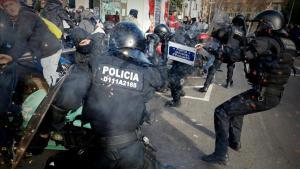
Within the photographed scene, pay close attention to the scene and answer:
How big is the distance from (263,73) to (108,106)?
2.68 m

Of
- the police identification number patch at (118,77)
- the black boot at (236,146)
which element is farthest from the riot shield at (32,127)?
the black boot at (236,146)

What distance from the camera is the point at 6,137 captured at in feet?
11.9

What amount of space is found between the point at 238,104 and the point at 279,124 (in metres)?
2.46

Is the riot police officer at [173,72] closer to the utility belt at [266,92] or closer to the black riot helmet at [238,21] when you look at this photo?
the black riot helmet at [238,21]

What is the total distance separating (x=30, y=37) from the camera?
13.8 ft

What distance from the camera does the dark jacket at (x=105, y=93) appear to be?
2367 millimetres

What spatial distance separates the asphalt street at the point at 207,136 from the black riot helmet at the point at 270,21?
2.03 m

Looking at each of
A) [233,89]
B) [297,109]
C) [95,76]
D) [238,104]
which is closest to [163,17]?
[233,89]

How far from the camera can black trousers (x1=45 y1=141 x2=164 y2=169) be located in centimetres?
235

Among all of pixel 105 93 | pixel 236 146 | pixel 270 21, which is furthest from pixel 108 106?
pixel 236 146

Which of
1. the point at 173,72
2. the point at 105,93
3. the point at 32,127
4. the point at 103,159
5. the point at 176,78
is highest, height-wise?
the point at 105,93

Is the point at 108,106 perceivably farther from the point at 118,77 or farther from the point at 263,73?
the point at 263,73

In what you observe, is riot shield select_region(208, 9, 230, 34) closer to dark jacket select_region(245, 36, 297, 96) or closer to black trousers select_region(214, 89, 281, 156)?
dark jacket select_region(245, 36, 297, 96)

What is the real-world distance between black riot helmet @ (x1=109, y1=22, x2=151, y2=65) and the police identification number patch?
0.17 metres
